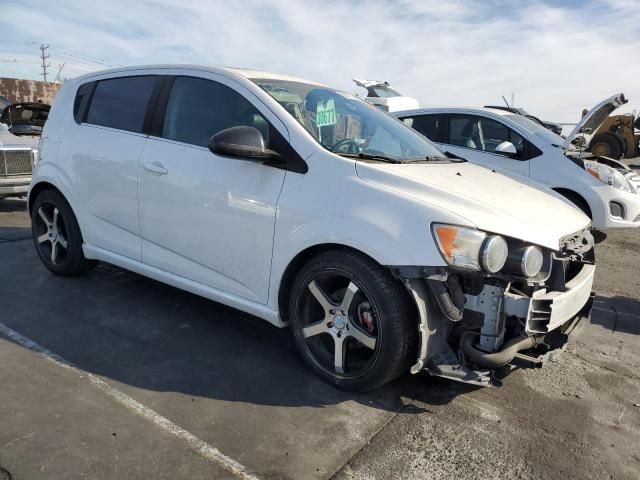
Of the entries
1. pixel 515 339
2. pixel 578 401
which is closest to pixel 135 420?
pixel 515 339

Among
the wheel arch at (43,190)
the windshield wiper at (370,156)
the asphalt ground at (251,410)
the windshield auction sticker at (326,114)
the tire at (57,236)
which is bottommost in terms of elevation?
the asphalt ground at (251,410)

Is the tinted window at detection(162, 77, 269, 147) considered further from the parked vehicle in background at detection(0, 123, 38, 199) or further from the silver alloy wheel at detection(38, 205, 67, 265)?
the parked vehicle in background at detection(0, 123, 38, 199)

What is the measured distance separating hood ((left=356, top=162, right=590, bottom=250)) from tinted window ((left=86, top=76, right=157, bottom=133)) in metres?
1.92

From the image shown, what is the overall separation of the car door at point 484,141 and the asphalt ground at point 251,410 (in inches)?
128

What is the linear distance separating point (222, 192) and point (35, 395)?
1.51 meters

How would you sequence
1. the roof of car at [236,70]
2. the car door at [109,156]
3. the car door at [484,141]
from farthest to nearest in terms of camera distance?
the car door at [484,141] → the car door at [109,156] → the roof of car at [236,70]

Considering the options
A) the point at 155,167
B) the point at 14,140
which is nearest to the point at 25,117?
the point at 14,140

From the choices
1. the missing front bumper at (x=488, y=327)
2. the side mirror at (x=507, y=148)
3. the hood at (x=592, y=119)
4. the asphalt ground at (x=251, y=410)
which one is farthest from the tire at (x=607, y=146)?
the missing front bumper at (x=488, y=327)

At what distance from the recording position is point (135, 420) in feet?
8.53

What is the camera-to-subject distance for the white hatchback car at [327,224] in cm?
259

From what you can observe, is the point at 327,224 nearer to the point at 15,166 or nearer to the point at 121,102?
the point at 121,102

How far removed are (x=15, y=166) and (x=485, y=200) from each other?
7602mm

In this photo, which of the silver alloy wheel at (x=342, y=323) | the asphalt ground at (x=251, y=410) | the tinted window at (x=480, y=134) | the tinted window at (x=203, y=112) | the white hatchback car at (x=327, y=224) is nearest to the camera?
the asphalt ground at (x=251, y=410)

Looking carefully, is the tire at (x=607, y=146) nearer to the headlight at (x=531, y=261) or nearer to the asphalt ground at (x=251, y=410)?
the asphalt ground at (x=251, y=410)
